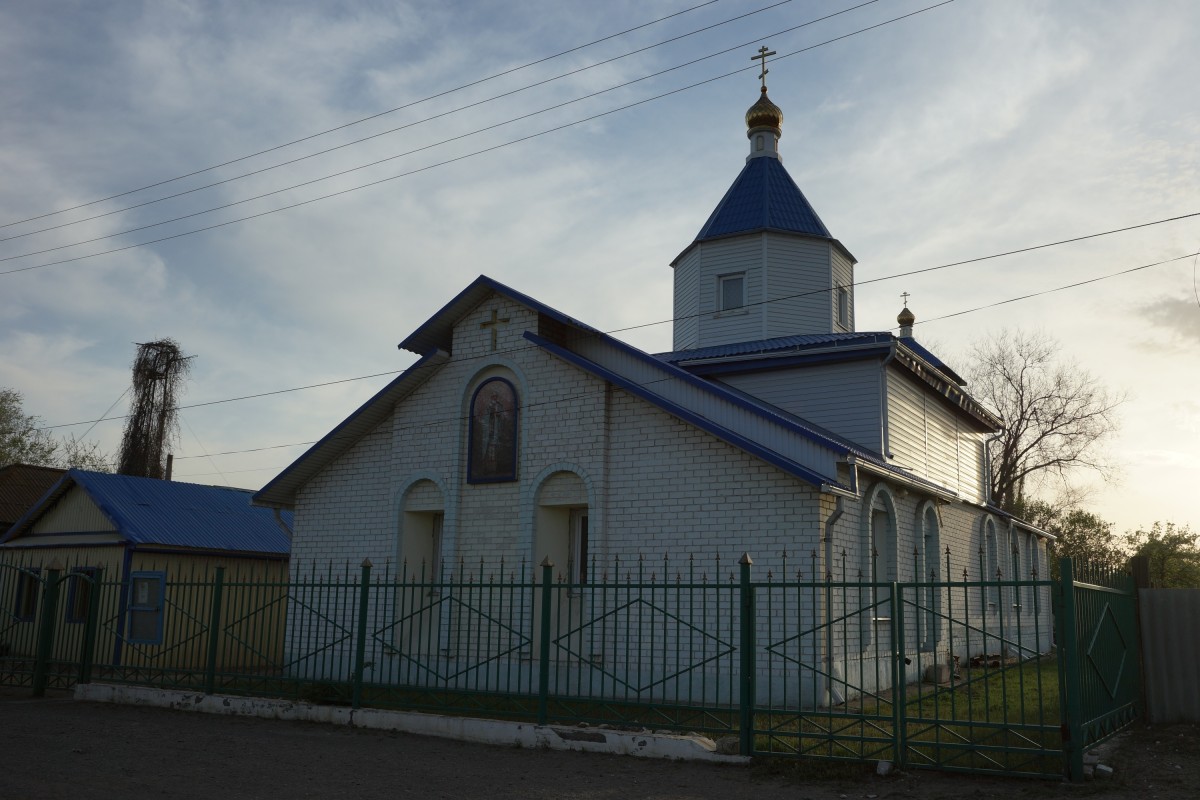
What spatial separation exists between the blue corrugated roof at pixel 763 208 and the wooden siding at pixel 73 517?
503 inches

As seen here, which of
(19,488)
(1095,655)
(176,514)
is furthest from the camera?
(19,488)

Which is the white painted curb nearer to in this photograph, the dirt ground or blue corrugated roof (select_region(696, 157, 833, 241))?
the dirt ground

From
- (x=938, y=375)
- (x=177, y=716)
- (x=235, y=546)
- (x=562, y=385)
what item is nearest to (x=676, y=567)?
(x=562, y=385)

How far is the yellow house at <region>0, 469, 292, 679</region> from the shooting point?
668 inches

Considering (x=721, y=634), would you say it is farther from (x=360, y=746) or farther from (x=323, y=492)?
(x=323, y=492)

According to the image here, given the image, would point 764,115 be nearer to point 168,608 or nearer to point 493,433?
point 493,433

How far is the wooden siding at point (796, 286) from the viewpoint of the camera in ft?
64.1

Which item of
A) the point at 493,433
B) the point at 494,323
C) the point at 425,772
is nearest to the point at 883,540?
the point at 493,433

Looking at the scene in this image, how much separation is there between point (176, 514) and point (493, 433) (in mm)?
7717

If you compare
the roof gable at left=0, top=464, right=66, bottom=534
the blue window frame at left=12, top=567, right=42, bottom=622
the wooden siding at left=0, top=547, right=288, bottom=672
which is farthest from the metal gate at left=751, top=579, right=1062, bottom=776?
the roof gable at left=0, top=464, right=66, bottom=534

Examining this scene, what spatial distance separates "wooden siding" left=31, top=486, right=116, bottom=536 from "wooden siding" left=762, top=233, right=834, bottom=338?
1301cm

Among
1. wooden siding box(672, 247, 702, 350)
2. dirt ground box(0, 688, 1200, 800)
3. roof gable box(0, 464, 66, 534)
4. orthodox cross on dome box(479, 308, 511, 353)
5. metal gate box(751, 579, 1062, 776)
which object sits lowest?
dirt ground box(0, 688, 1200, 800)

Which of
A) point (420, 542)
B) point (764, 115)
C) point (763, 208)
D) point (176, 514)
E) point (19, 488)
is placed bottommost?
point (420, 542)

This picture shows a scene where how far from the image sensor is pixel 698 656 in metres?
12.4
